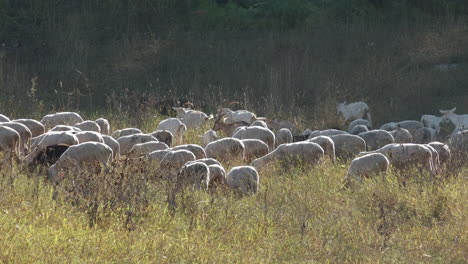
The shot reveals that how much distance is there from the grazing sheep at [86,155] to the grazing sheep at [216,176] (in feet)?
3.78

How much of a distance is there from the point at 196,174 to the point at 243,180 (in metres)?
0.53

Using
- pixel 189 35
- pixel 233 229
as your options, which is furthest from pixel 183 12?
pixel 233 229

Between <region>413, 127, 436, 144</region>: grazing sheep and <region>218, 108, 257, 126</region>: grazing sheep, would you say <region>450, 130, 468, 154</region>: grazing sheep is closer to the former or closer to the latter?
<region>413, 127, 436, 144</region>: grazing sheep

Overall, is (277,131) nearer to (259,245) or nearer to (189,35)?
(259,245)

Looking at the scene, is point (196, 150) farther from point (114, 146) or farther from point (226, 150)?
point (114, 146)

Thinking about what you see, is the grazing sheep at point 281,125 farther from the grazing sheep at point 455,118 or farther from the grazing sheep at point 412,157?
the grazing sheep at point 412,157

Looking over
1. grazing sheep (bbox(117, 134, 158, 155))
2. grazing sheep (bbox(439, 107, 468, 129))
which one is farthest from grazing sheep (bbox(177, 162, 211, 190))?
grazing sheep (bbox(439, 107, 468, 129))

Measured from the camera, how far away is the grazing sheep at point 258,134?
12.3 m

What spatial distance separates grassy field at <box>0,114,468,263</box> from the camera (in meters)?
6.94

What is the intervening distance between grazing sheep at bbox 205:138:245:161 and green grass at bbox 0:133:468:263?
156 cm

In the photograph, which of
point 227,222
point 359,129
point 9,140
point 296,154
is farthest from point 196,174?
point 359,129

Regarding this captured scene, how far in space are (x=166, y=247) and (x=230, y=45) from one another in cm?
1488

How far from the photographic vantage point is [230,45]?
21.7 metres

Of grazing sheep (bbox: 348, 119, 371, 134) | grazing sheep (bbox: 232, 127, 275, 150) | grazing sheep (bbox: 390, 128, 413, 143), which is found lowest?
grazing sheep (bbox: 348, 119, 371, 134)
